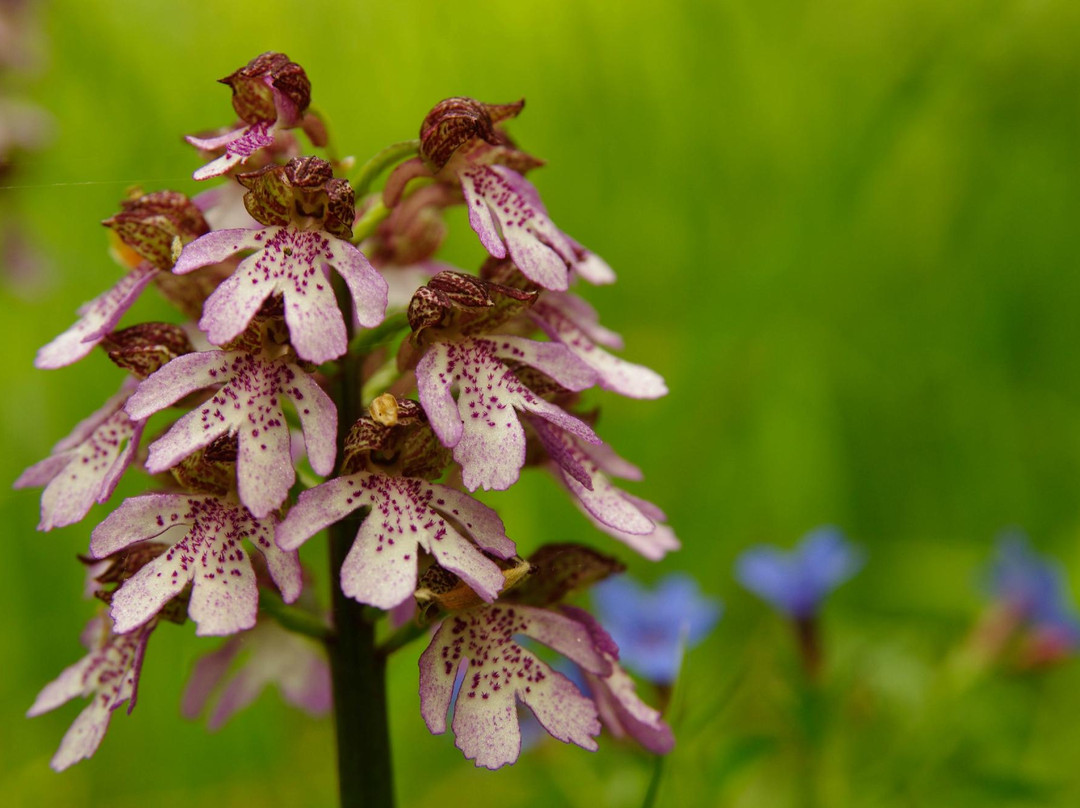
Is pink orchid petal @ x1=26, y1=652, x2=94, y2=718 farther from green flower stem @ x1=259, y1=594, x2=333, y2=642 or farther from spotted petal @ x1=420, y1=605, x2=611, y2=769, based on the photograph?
spotted petal @ x1=420, y1=605, x2=611, y2=769

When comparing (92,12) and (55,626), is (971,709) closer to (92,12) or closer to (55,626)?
(55,626)

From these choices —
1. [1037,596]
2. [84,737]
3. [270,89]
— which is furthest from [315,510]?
[1037,596]

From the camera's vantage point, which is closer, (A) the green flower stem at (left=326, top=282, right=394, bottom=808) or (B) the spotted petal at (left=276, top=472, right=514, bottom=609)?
(B) the spotted petal at (left=276, top=472, right=514, bottom=609)

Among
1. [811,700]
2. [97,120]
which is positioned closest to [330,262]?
[811,700]

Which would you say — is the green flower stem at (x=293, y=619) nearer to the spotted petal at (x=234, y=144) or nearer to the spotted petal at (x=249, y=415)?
the spotted petal at (x=249, y=415)

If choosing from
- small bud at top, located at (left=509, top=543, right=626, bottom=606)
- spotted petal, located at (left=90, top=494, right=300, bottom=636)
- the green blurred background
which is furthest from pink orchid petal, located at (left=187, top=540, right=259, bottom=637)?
the green blurred background

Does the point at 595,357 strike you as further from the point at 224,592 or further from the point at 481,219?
the point at 224,592

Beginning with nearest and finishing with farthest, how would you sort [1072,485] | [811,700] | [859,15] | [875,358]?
[811,700] < [1072,485] < [875,358] < [859,15]
